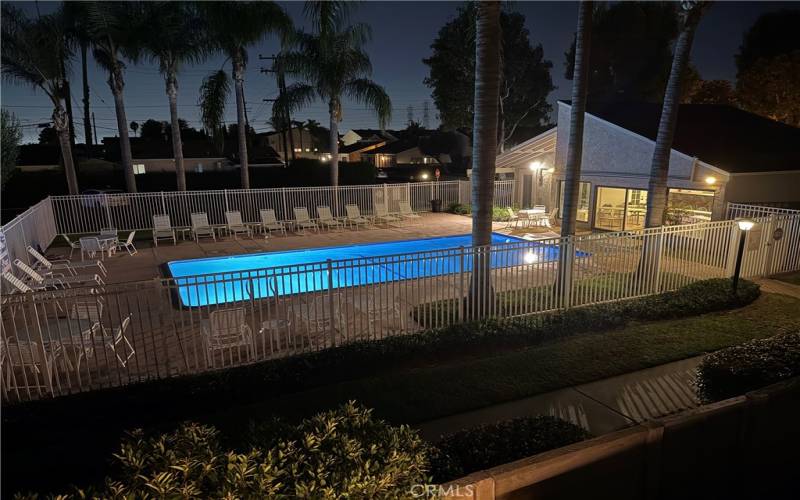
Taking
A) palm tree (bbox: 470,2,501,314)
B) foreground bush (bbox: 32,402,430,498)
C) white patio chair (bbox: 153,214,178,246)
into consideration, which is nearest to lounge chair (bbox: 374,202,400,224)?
white patio chair (bbox: 153,214,178,246)

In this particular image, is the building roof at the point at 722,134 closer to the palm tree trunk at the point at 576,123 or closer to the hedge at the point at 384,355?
the palm tree trunk at the point at 576,123

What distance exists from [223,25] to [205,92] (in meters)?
2.93

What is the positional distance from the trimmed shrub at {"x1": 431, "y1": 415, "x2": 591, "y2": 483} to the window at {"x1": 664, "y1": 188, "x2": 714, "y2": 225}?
1336 cm

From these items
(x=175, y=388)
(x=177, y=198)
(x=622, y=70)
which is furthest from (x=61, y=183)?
(x=622, y=70)

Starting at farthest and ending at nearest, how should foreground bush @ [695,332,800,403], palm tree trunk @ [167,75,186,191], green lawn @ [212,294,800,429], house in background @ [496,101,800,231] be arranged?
palm tree trunk @ [167,75,186,191] < house in background @ [496,101,800,231] < green lawn @ [212,294,800,429] < foreground bush @ [695,332,800,403]

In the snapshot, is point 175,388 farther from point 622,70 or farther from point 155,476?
point 622,70

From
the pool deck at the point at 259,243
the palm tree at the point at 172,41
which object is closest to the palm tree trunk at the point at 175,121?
the palm tree at the point at 172,41

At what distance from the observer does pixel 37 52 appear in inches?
674

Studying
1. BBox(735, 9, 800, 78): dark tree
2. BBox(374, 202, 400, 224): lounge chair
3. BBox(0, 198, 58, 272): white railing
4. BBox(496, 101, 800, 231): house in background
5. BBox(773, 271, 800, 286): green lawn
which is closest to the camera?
BBox(0, 198, 58, 272): white railing

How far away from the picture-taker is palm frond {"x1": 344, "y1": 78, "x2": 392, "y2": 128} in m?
21.2

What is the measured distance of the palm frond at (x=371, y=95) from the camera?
69.4ft

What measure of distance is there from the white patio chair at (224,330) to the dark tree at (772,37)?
36.0 m

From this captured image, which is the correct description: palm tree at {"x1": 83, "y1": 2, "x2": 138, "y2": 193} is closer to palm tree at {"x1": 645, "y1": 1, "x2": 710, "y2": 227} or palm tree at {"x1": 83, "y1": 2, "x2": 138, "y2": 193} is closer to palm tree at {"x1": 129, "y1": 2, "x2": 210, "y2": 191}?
palm tree at {"x1": 129, "y1": 2, "x2": 210, "y2": 191}

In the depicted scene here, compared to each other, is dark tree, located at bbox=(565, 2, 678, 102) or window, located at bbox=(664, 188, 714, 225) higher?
dark tree, located at bbox=(565, 2, 678, 102)
